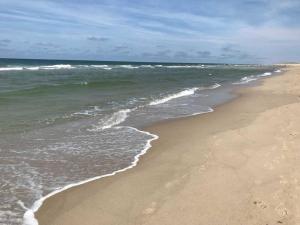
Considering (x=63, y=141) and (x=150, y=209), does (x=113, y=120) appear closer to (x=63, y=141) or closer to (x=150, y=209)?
(x=63, y=141)

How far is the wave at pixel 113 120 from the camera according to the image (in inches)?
520

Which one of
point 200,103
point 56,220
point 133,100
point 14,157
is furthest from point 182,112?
point 56,220

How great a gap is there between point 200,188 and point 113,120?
7.96 meters

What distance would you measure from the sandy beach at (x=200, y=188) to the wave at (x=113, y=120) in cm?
239

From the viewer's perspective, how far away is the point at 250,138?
36.2ft

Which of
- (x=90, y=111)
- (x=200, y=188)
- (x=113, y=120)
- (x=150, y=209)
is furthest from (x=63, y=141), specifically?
(x=90, y=111)

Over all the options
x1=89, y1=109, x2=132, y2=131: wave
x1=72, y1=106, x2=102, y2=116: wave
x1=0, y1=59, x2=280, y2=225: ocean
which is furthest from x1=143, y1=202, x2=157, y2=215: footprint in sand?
x1=72, y1=106, x2=102, y2=116: wave

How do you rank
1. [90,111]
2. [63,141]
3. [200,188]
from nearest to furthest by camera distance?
[200,188] < [63,141] < [90,111]

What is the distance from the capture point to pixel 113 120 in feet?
48.2

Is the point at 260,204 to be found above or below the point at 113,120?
above

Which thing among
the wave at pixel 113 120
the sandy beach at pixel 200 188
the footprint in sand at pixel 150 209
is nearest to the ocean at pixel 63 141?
the wave at pixel 113 120

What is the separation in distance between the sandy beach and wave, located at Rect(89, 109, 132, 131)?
94.3 inches

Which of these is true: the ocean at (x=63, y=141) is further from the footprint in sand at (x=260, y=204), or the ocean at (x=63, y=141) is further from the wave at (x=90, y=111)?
the footprint in sand at (x=260, y=204)

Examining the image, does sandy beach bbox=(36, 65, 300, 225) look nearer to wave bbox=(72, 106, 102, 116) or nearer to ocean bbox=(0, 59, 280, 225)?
ocean bbox=(0, 59, 280, 225)
